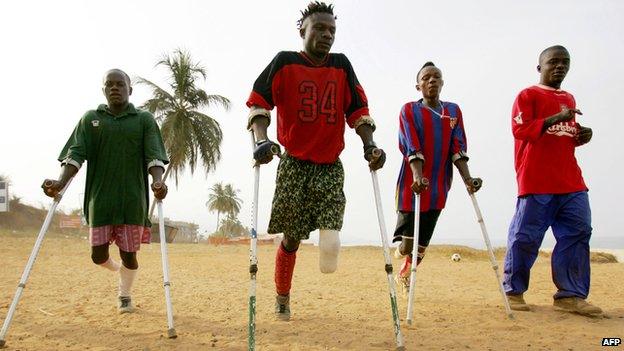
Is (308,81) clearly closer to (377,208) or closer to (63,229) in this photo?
(377,208)

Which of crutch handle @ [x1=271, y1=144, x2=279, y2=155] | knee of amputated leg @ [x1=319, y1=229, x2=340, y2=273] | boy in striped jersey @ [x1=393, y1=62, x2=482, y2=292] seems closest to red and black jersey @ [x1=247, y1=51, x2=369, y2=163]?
crutch handle @ [x1=271, y1=144, x2=279, y2=155]

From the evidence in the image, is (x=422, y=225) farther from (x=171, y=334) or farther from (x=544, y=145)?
(x=171, y=334)

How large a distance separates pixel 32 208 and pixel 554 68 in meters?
43.6

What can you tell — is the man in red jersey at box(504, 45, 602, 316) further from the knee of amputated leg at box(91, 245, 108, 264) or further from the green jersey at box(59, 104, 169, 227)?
the knee of amputated leg at box(91, 245, 108, 264)


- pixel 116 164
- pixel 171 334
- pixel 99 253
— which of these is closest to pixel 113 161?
pixel 116 164

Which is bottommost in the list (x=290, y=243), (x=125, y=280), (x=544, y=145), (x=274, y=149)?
(x=125, y=280)

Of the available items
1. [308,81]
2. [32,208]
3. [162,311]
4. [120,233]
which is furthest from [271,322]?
[32,208]

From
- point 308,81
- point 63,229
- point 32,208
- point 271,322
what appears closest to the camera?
point 308,81

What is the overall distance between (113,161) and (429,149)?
3.18 meters

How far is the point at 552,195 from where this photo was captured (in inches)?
183

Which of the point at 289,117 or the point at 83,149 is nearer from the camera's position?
the point at 289,117

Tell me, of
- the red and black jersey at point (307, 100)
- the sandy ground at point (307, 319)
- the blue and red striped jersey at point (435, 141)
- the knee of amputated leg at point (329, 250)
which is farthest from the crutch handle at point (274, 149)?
the blue and red striped jersey at point (435, 141)

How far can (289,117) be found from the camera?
3.94 meters

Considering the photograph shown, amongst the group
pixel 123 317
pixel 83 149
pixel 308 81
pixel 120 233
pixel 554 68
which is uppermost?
pixel 554 68
